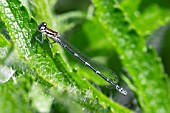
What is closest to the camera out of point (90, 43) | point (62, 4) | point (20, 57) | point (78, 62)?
point (20, 57)

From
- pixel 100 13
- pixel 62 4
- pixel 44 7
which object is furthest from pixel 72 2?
pixel 44 7

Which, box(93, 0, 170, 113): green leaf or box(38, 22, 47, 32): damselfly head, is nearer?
box(38, 22, 47, 32): damselfly head

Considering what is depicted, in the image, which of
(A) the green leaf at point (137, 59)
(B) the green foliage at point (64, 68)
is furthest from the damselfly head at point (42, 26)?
(A) the green leaf at point (137, 59)

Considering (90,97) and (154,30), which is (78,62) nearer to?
(90,97)

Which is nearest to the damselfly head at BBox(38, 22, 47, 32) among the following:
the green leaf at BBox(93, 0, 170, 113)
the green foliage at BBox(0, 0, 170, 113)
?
the green foliage at BBox(0, 0, 170, 113)

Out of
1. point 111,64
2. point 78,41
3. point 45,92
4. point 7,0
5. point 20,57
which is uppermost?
point 7,0

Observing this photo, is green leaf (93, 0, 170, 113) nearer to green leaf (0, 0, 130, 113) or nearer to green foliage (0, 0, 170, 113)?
green foliage (0, 0, 170, 113)

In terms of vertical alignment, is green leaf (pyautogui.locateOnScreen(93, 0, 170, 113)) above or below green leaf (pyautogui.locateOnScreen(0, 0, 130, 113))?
below

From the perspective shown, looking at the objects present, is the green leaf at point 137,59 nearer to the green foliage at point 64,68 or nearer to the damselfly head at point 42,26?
the green foliage at point 64,68
